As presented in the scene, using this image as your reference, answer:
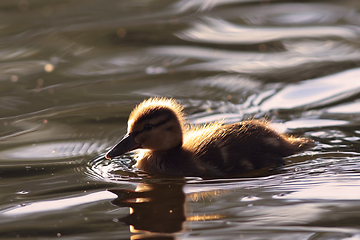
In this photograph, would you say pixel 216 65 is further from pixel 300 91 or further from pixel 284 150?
pixel 284 150

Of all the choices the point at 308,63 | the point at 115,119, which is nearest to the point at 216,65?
the point at 308,63

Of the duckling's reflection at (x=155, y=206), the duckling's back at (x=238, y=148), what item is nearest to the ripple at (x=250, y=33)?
the duckling's back at (x=238, y=148)

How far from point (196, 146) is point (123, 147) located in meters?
0.47

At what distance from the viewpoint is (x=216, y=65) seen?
603 cm

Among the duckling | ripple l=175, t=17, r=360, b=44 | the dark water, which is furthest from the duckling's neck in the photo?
ripple l=175, t=17, r=360, b=44

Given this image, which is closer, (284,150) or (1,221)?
(1,221)

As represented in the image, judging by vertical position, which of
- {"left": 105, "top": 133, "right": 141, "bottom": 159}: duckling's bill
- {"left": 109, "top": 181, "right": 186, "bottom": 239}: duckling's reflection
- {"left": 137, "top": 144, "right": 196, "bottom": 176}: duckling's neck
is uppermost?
{"left": 105, "top": 133, "right": 141, "bottom": 159}: duckling's bill

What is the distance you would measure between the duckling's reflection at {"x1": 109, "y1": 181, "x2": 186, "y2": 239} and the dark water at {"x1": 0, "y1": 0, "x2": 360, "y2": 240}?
10 millimetres

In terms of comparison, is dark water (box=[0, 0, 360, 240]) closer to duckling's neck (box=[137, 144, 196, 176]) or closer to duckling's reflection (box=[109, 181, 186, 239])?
duckling's reflection (box=[109, 181, 186, 239])

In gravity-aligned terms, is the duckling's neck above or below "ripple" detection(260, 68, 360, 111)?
below

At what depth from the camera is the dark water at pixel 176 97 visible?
2873 millimetres

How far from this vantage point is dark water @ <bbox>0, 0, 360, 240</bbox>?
287 cm

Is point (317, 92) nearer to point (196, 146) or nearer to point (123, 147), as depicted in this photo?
point (196, 146)

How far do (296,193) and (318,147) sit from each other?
3.21ft
